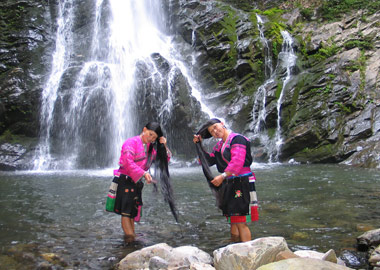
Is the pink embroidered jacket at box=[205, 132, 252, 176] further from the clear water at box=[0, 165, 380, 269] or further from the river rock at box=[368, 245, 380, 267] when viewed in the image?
the river rock at box=[368, 245, 380, 267]

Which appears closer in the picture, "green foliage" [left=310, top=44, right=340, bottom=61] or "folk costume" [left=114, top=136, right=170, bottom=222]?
"folk costume" [left=114, top=136, right=170, bottom=222]

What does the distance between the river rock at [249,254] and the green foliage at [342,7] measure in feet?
69.6

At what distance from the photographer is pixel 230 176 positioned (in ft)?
13.4

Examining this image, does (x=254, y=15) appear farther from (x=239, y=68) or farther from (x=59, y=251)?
(x=59, y=251)

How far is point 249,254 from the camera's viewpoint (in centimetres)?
304

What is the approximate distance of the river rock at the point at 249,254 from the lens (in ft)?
9.86

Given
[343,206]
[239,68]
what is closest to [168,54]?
[239,68]

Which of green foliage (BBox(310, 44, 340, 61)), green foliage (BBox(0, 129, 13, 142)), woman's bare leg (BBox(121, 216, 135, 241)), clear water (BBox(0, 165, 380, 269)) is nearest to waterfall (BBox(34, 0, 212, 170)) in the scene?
green foliage (BBox(0, 129, 13, 142))

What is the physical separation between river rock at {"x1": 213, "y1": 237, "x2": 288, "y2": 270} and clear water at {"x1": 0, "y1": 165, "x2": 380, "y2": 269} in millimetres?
885

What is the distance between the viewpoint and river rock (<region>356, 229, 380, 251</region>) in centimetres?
372

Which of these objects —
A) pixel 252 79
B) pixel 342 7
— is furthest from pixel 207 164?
pixel 342 7

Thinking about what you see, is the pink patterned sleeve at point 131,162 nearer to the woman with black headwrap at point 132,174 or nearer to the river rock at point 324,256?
the woman with black headwrap at point 132,174

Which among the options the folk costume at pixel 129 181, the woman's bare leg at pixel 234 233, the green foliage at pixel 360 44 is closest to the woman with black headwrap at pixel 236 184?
the woman's bare leg at pixel 234 233

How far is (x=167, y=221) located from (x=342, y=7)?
835 inches
